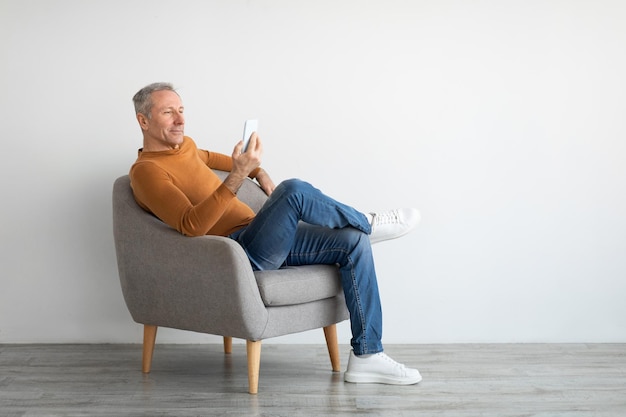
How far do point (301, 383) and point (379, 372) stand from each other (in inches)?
12.1

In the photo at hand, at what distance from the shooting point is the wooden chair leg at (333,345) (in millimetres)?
3504

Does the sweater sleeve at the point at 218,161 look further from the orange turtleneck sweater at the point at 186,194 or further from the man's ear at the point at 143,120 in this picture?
the man's ear at the point at 143,120

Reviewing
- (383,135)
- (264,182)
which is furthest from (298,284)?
(383,135)

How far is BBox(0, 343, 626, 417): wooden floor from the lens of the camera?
3.00 meters

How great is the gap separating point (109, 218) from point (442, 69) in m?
1.75

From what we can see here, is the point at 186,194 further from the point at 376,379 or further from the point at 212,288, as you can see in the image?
the point at 376,379

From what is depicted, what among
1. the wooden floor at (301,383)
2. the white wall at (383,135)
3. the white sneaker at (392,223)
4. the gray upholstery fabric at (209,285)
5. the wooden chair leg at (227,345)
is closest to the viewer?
the wooden floor at (301,383)

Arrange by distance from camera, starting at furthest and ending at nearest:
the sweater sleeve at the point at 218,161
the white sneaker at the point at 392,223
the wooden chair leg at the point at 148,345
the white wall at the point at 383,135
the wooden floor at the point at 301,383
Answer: the white wall at the point at 383,135
the sweater sleeve at the point at 218,161
the wooden chair leg at the point at 148,345
the white sneaker at the point at 392,223
the wooden floor at the point at 301,383

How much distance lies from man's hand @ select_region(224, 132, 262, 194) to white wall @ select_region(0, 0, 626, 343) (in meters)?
1.11

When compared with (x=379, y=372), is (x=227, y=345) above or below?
below

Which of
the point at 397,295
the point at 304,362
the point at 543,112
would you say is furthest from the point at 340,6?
the point at 304,362

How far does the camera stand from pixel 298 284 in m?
3.21

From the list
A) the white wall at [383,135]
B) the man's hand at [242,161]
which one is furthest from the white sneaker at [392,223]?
the white wall at [383,135]

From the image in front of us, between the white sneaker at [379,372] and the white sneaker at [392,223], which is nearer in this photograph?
the white sneaker at [379,372]
